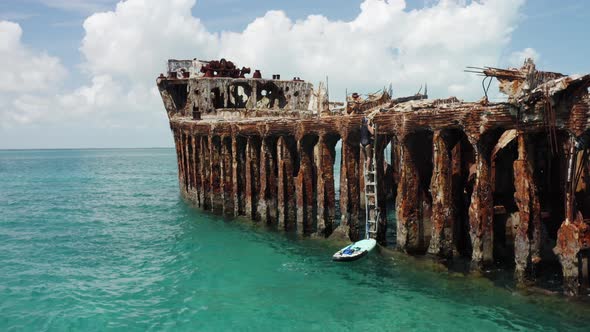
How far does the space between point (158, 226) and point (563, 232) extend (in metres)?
21.4

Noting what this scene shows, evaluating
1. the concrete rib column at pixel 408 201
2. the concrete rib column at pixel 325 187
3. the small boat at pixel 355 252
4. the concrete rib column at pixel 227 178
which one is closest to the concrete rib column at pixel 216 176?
the concrete rib column at pixel 227 178

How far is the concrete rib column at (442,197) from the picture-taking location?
13.8 m

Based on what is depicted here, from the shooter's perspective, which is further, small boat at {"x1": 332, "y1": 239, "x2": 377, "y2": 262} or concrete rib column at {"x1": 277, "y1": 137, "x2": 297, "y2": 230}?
A: concrete rib column at {"x1": 277, "y1": 137, "x2": 297, "y2": 230}

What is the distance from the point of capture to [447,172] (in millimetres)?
13930

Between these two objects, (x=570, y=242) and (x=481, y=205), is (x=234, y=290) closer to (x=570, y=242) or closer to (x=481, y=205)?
(x=481, y=205)

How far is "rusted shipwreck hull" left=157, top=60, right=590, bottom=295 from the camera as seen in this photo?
38.8 ft

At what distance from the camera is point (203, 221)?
26.0 metres

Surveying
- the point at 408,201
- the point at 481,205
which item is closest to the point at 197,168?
the point at 408,201

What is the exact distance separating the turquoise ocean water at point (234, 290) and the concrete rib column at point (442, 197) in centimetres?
112

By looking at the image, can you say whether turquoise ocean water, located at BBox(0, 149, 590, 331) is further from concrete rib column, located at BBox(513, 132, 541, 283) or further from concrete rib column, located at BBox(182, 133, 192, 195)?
A: concrete rib column, located at BBox(182, 133, 192, 195)

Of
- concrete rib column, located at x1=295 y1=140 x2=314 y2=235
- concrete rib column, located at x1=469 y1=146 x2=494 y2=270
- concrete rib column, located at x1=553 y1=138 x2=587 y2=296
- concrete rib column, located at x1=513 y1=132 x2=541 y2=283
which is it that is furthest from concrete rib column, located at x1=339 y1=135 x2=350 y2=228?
concrete rib column, located at x1=553 y1=138 x2=587 y2=296

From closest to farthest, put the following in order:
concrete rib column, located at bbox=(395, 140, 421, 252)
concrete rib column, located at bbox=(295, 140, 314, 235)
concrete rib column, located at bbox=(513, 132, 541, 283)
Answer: concrete rib column, located at bbox=(513, 132, 541, 283), concrete rib column, located at bbox=(395, 140, 421, 252), concrete rib column, located at bbox=(295, 140, 314, 235)

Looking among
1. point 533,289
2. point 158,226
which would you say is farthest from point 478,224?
point 158,226

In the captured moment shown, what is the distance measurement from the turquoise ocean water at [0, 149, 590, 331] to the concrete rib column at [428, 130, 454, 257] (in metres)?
→ 1.12
